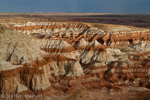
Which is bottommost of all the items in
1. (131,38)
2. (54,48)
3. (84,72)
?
(84,72)

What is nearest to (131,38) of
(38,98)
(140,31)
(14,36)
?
(140,31)

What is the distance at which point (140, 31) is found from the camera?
12088 cm

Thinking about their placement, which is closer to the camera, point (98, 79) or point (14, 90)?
point (14, 90)

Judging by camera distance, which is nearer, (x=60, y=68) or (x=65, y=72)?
(x=65, y=72)

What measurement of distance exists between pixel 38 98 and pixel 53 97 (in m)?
2.74

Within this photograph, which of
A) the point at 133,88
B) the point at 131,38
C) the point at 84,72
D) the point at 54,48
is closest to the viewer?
the point at 133,88

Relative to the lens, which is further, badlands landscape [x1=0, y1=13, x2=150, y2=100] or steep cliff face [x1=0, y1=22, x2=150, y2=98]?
steep cliff face [x1=0, y1=22, x2=150, y2=98]

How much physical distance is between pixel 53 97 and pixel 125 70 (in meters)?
21.9

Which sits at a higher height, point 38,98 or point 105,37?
point 105,37

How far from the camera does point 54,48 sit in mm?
54844

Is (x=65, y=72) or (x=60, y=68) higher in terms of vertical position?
(x=60, y=68)

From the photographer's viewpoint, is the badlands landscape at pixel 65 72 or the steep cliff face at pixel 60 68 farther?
the steep cliff face at pixel 60 68

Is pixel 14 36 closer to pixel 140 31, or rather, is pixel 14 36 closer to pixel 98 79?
pixel 98 79

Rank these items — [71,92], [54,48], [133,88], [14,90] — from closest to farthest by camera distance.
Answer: [14,90]
[71,92]
[133,88]
[54,48]
